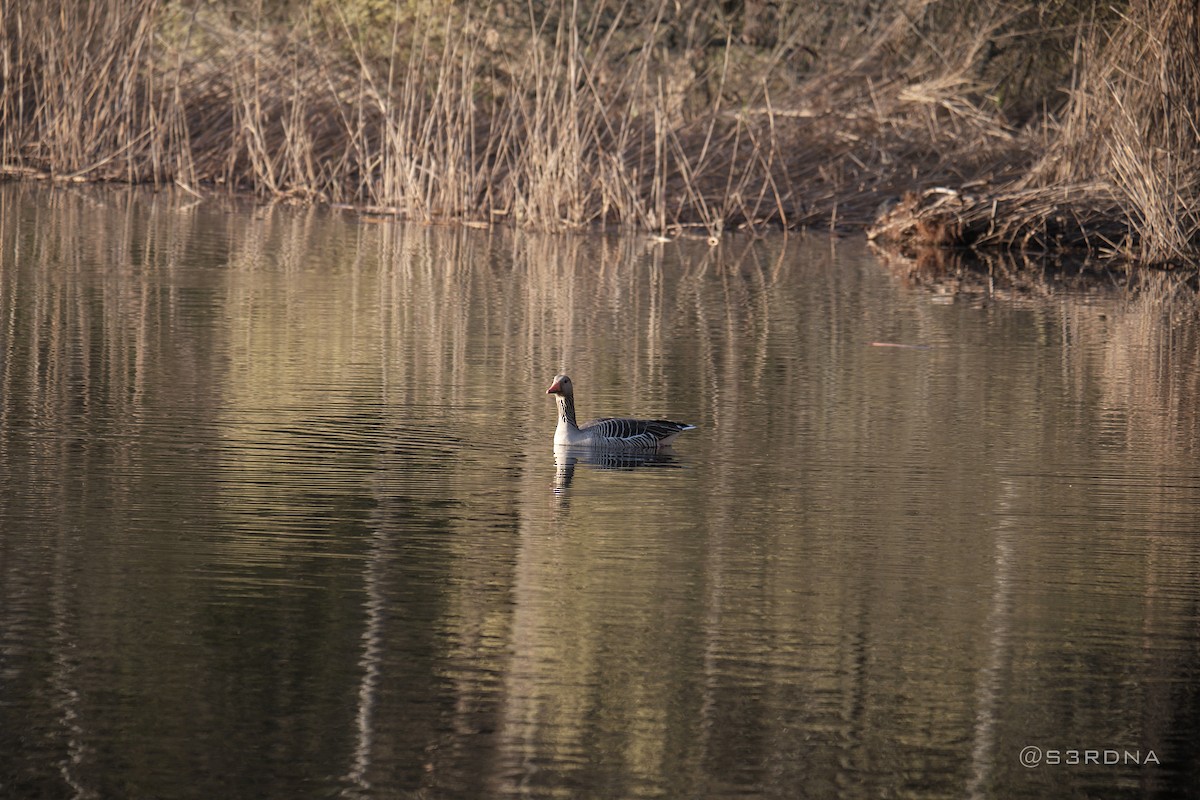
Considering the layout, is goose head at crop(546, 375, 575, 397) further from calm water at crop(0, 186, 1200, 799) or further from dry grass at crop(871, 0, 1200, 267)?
dry grass at crop(871, 0, 1200, 267)

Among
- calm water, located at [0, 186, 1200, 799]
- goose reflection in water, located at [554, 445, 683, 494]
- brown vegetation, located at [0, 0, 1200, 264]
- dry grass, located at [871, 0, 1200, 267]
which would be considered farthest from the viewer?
brown vegetation, located at [0, 0, 1200, 264]

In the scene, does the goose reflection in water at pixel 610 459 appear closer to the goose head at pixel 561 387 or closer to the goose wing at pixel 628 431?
the goose wing at pixel 628 431

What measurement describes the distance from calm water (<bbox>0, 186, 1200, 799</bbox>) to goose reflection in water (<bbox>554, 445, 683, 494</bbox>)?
0.14ft

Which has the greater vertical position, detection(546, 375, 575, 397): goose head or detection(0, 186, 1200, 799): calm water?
detection(546, 375, 575, 397): goose head

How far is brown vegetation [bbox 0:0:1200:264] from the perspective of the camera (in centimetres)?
1970

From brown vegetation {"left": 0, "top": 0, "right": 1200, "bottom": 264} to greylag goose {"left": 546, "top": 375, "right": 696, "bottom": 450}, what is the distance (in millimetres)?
9993

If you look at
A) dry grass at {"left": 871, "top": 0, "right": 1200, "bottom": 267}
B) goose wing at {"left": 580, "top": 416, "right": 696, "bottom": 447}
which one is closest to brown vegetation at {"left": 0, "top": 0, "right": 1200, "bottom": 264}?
dry grass at {"left": 871, "top": 0, "right": 1200, "bottom": 267}

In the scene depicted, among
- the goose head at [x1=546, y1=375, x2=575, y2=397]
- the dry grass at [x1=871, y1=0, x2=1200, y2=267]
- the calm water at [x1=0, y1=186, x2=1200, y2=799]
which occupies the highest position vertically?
the dry grass at [x1=871, y1=0, x2=1200, y2=267]

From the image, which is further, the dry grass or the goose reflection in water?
the dry grass

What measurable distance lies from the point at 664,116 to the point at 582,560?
45.9 feet

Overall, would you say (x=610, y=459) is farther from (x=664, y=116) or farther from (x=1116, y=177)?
(x=664, y=116)

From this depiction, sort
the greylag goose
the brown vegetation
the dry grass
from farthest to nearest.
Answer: the brown vegetation < the dry grass < the greylag goose

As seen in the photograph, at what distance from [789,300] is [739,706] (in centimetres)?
998

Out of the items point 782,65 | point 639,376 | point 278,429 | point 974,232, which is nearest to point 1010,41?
point 782,65
